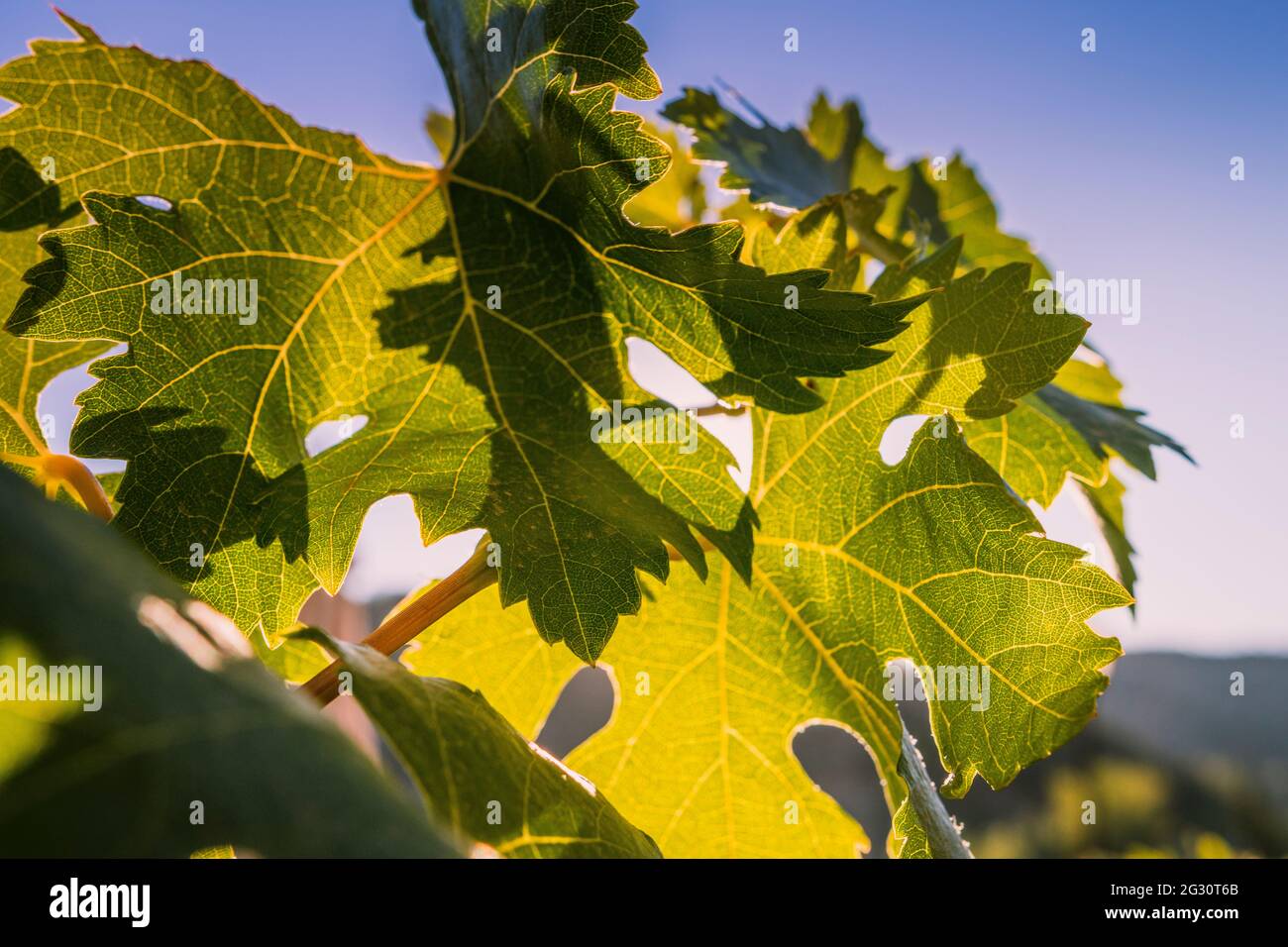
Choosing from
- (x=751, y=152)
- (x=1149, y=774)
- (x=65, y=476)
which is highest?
(x=751, y=152)

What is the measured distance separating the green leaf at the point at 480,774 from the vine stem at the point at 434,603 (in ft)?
0.40

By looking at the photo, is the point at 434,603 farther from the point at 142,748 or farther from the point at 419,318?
the point at 142,748

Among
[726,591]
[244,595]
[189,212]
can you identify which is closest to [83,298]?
[189,212]

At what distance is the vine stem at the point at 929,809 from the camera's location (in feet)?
2.40

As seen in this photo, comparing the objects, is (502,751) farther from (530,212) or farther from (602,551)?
(530,212)

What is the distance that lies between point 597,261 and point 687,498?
0.66 feet

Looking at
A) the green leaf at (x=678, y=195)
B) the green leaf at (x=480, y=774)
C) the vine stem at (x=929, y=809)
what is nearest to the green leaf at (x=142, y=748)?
the green leaf at (x=480, y=774)

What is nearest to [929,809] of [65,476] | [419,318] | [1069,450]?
[1069,450]

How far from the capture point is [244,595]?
28.0 inches

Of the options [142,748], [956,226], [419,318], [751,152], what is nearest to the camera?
[142,748]

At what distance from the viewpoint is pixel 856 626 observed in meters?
0.83

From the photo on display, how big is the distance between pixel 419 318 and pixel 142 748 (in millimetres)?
478

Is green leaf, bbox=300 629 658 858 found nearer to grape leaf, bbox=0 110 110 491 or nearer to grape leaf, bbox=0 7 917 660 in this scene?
grape leaf, bbox=0 7 917 660

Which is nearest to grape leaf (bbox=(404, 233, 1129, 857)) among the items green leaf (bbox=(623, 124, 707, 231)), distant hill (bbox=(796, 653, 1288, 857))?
green leaf (bbox=(623, 124, 707, 231))
